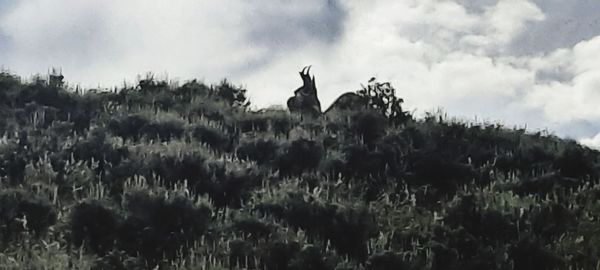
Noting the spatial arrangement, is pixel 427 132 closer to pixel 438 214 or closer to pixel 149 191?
pixel 438 214

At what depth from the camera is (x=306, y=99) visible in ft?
81.0

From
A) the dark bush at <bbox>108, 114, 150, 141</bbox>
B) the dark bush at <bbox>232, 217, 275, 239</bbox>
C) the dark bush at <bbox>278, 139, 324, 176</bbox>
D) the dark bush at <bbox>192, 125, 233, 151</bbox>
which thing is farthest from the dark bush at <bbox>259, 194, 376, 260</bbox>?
the dark bush at <bbox>108, 114, 150, 141</bbox>

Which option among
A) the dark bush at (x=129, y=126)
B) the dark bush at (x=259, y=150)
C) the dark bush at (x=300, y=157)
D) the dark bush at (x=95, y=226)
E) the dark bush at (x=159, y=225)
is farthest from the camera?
the dark bush at (x=129, y=126)

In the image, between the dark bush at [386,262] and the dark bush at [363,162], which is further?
the dark bush at [363,162]

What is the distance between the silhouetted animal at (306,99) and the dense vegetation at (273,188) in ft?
4.06

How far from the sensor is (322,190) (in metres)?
16.4

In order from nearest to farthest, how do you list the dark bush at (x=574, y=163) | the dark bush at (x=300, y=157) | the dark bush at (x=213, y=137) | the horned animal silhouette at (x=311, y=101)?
1. the dark bush at (x=300, y=157)
2. the dark bush at (x=574, y=163)
3. the dark bush at (x=213, y=137)
4. the horned animal silhouette at (x=311, y=101)

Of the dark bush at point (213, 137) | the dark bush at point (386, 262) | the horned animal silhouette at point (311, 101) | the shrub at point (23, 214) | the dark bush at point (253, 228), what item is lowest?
the dark bush at point (386, 262)

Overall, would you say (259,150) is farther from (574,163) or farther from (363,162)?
(574,163)

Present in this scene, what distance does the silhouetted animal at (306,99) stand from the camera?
24.1 meters

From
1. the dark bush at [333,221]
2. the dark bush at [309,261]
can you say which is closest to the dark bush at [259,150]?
the dark bush at [333,221]

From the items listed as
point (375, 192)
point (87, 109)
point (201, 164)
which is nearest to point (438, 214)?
point (375, 192)

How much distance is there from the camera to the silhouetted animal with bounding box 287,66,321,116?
2409 centimetres

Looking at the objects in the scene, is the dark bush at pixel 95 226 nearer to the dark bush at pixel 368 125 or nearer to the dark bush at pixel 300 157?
the dark bush at pixel 300 157
